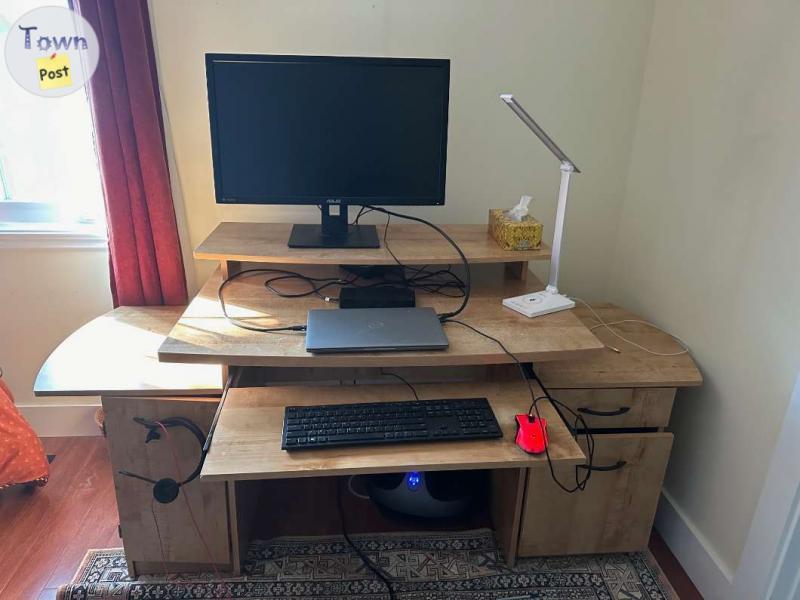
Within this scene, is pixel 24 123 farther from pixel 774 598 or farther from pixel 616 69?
pixel 774 598

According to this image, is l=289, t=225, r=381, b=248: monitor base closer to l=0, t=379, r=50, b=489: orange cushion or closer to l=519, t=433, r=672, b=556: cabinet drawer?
l=519, t=433, r=672, b=556: cabinet drawer

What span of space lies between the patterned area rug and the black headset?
0.97 ft

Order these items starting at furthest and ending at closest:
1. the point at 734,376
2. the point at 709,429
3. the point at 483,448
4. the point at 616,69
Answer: the point at 616,69
the point at 709,429
the point at 734,376
the point at 483,448

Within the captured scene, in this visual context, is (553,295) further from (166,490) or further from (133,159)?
(133,159)

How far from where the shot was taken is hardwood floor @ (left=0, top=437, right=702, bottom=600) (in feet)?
5.14

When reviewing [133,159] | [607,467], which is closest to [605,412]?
[607,467]

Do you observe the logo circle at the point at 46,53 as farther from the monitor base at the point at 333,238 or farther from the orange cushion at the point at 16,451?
the orange cushion at the point at 16,451

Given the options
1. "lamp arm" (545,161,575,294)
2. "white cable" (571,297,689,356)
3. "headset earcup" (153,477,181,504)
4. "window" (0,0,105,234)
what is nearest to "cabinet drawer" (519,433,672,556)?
"white cable" (571,297,689,356)

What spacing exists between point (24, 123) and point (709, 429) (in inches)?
91.6

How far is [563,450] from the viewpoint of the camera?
3.80 ft

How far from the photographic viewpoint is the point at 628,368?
1.53m

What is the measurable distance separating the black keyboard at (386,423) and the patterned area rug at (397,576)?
0.63m

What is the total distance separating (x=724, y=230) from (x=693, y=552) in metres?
0.91

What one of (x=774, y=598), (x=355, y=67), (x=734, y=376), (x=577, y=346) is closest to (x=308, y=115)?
(x=355, y=67)
